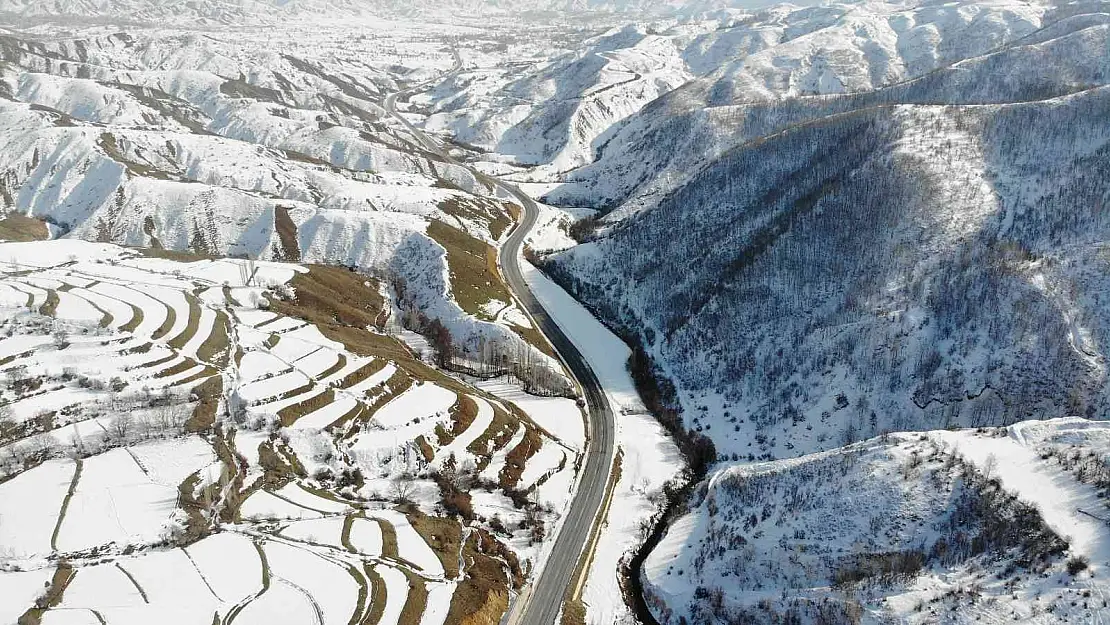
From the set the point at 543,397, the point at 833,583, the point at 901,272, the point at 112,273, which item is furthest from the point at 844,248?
the point at 112,273

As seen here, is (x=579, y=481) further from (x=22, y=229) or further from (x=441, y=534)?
(x=22, y=229)

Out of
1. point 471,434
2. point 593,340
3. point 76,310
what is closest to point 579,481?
point 471,434

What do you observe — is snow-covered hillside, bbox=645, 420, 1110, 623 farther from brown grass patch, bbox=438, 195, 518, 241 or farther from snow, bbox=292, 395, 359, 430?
brown grass patch, bbox=438, 195, 518, 241

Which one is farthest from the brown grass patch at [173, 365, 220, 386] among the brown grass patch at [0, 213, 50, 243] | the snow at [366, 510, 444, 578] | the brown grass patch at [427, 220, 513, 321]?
the brown grass patch at [0, 213, 50, 243]

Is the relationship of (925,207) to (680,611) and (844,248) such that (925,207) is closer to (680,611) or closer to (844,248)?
(844,248)

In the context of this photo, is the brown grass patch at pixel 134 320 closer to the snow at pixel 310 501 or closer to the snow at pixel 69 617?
the snow at pixel 310 501

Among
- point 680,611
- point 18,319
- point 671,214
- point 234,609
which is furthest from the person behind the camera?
point 671,214
